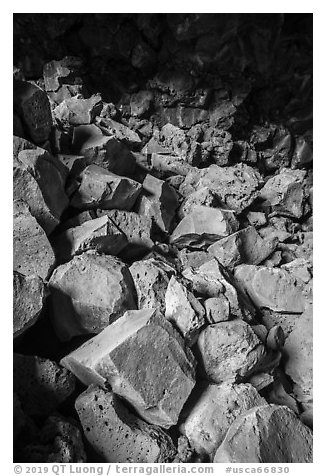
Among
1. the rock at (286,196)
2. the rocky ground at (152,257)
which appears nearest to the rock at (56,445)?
the rocky ground at (152,257)

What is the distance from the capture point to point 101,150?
2.12m

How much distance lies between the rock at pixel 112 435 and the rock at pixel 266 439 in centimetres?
21

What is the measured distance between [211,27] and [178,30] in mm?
190

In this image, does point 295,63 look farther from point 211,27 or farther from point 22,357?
point 22,357

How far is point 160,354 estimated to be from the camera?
1.31 meters

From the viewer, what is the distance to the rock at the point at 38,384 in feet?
4.20

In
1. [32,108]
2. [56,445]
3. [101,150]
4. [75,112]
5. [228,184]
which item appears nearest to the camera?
[56,445]

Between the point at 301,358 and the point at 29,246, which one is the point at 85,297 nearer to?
the point at 29,246

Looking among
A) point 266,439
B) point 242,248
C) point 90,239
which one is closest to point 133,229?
point 90,239

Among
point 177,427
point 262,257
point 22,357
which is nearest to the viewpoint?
point 22,357

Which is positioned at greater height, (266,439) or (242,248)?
(242,248)

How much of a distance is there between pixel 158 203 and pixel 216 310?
2.49ft

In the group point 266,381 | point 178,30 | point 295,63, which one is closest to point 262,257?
point 266,381

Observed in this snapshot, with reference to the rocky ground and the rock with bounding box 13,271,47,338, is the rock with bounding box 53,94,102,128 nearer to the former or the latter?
the rocky ground
